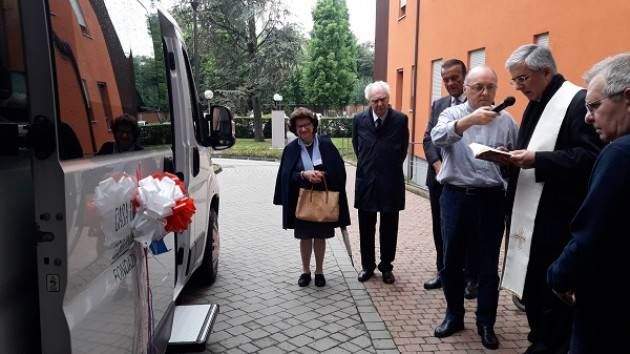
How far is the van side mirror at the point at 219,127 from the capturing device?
4199mm

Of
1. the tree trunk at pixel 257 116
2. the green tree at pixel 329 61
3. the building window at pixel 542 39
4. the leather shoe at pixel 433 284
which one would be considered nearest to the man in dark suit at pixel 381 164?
the leather shoe at pixel 433 284

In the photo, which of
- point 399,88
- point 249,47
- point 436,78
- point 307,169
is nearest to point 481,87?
point 307,169

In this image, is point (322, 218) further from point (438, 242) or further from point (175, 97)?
point (175, 97)

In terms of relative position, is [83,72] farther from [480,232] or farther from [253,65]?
[253,65]

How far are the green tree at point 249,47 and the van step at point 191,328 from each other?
2855cm

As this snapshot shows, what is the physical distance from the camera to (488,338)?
3.71 m

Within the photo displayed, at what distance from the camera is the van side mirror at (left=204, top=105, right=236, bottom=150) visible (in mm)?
4199

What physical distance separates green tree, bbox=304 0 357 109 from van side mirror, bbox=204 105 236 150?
39.7 meters

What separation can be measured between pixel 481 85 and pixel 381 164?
163 cm

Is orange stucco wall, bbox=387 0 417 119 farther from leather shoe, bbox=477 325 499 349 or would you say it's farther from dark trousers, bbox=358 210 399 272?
leather shoe, bbox=477 325 499 349

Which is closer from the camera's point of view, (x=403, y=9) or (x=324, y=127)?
(x=403, y=9)

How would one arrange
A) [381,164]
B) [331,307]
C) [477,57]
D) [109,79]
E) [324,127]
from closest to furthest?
[109,79]
[331,307]
[381,164]
[477,57]
[324,127]

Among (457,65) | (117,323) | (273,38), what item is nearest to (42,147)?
(117,323)

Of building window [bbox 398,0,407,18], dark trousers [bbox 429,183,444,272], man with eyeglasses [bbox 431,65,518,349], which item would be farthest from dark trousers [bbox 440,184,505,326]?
building window [bbox 398,0,407,18]
